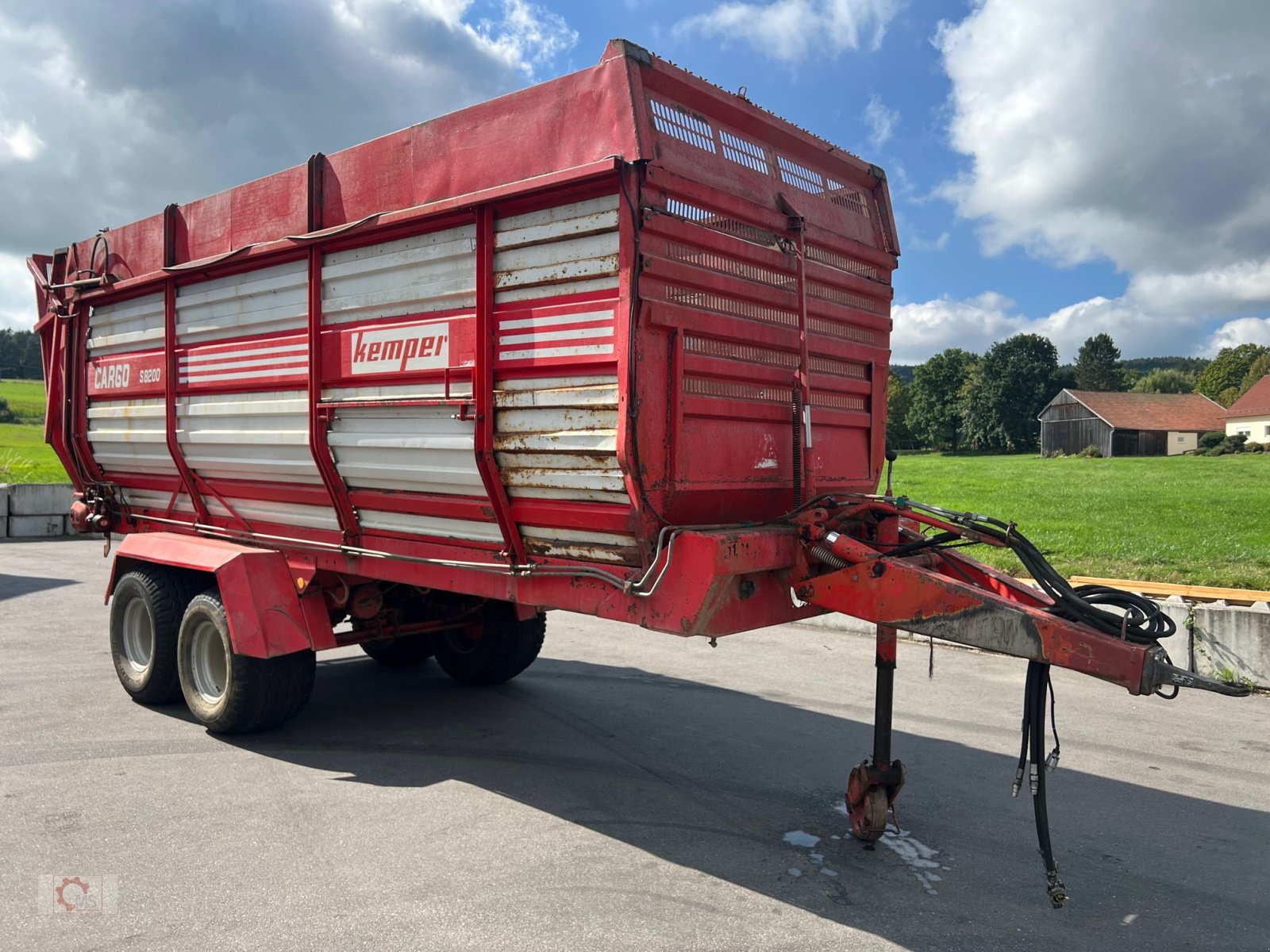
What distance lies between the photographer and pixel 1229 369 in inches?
3848

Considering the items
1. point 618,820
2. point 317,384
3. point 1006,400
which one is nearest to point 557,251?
point 317,384

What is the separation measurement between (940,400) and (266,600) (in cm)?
9194

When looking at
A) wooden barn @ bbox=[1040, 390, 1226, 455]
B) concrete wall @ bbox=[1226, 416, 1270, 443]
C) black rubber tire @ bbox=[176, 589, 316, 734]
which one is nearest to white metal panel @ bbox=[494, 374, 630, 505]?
black rubber tire @ bbox=[176, 589, 316, 734]

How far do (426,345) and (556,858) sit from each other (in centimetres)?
243

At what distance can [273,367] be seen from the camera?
18.0 feet

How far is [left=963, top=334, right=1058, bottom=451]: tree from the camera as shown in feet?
267

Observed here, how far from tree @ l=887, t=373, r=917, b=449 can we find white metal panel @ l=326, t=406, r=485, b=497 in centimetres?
8109

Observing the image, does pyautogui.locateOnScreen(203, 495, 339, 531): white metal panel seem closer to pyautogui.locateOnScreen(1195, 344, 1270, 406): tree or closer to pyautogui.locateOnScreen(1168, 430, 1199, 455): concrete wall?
pyautogui.locateOnScreen(1168, 430, 1199, 455): concrete wall

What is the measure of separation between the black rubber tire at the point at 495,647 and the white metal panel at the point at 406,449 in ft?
6.28

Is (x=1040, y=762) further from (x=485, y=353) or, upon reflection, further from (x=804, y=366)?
(x=485, y=353)

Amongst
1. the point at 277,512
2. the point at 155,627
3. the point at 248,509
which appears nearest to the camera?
the point at 277,512

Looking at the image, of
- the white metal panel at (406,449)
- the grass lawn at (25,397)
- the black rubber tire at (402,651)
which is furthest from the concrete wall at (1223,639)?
the grass lawn at (25,397)

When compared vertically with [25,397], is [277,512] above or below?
below

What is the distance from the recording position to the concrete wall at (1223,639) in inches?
280
